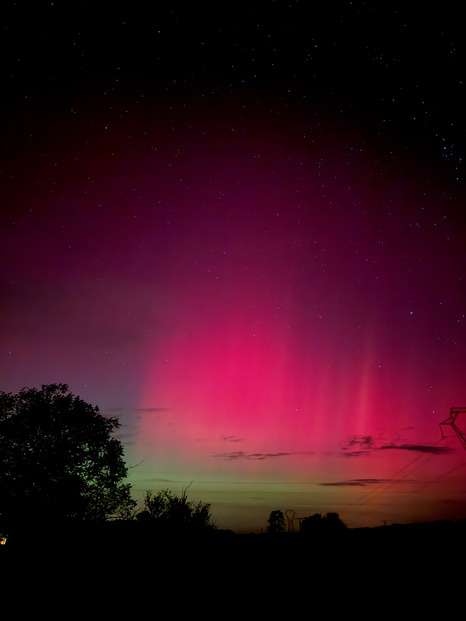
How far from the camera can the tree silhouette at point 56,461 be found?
2433cm

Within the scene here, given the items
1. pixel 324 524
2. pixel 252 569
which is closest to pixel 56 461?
pixel 252 569

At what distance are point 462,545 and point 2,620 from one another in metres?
13.0

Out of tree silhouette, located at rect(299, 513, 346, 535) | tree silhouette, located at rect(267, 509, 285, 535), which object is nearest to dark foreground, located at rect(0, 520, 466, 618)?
tree silhouette, located at rect(299, 513, 346, 535)

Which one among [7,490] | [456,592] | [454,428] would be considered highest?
[454,428]

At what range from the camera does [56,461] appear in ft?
83.6

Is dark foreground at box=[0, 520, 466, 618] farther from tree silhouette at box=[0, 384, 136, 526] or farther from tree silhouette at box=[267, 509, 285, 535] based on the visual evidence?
tree silhouette at box=[267, 509, 285, 535]

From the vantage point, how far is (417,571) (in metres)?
11.2

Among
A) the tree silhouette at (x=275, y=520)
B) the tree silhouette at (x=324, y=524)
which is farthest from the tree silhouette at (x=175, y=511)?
the tree silhouette at (x=275, y=520)

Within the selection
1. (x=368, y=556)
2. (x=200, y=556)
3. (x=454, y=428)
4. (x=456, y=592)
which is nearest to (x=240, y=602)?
(x=200, y=556)

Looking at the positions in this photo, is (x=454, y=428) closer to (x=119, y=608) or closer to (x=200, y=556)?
(x=200, y=556)

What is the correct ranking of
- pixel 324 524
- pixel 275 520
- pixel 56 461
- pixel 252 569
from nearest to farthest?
pixel 252 569 → pixel 56 461 → pixel 324 524 → pixel 275 520

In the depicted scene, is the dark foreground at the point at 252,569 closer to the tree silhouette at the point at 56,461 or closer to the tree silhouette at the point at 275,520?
the tree silhouette at the point at 56,461

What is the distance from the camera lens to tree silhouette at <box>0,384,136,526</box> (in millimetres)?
24328

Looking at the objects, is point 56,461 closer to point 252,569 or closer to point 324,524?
point 252,569
